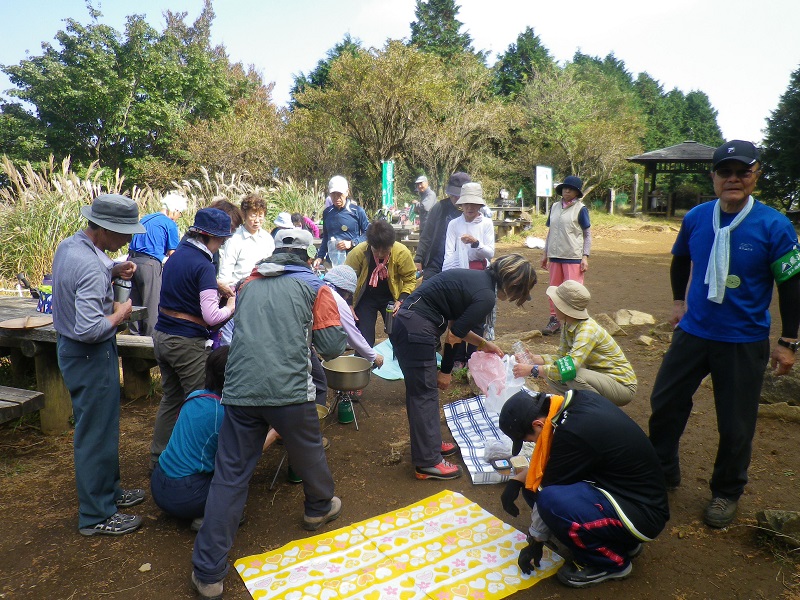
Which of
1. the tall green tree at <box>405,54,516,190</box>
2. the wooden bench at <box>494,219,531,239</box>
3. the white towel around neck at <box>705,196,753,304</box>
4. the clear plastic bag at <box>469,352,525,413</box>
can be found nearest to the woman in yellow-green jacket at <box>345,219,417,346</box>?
the clear plastic bag at <box>469,352,525,413</box>

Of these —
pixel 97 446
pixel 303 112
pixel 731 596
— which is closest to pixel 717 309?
pixel 731 596

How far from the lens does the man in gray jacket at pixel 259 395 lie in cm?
250

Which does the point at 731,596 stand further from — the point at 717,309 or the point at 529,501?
the point at 717,309

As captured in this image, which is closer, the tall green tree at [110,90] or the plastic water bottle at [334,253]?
the plastic water bottle at [334,253]

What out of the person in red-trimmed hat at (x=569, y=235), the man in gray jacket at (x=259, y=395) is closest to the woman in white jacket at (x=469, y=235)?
the person in red-trimmed hat at (x=569, y=235)

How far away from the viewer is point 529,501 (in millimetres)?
2680

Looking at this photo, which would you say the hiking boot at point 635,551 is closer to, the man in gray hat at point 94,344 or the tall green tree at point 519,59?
the man in gray hat at point 94,344

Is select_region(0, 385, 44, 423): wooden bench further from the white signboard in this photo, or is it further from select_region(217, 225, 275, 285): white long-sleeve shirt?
the white signboard

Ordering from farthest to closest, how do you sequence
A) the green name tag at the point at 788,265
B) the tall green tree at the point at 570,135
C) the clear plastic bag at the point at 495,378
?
the tall green tree at the point at 570,135
the clear plastic bag at the point at 495,378
the green name tag at the point at 788,265

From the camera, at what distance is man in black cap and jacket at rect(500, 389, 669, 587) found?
Result: 240cm

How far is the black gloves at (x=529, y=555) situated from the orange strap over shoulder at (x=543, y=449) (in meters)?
0.26

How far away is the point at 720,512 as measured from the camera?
290cm

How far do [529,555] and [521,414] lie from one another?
0.68 m

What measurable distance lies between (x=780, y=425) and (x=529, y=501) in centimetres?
257
